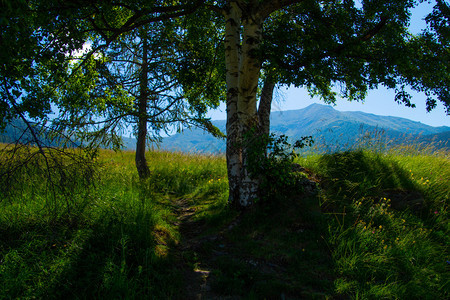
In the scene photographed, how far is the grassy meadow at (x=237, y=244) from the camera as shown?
12.0ft

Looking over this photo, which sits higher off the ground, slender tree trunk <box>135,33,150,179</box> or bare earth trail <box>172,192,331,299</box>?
slender tree trunk <box>135,33,150,179</box>

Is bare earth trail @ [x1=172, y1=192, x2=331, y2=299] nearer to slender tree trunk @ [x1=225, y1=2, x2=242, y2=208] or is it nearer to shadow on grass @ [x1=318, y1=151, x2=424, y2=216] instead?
slender tree trunk @ [x1=225, y1=2, x2=242, y2=208]

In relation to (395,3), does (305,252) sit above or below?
below

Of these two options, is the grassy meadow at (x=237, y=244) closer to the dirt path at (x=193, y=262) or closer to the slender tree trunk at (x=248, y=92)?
the dirt path at (x=193, y=262)

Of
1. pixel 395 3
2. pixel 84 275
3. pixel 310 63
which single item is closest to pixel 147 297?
pixel 84 275

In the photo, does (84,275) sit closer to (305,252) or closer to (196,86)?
(305,252)

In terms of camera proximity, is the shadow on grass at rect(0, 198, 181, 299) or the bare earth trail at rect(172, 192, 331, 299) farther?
the bare earth trail at rect(172, 192, 331, 299)

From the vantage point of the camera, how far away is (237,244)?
205 inches

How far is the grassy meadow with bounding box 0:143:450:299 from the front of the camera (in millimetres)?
3645

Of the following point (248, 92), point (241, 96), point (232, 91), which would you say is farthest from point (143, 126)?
point (248, 92)

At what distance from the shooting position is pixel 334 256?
14.7ft

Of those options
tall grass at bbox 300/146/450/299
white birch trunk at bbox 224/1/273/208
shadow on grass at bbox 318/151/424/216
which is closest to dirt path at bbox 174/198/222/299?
white birch trunk at bbox 224/1/273/208

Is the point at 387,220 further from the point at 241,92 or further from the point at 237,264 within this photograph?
the point at 241,92

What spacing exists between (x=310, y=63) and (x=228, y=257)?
454 centimetres
